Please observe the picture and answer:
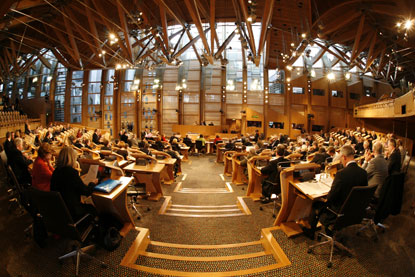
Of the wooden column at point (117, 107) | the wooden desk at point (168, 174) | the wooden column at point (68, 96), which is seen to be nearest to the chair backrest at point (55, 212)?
the wooden desk at point (168, 174)

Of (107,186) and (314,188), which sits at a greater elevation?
(107,186)

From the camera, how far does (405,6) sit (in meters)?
8.95

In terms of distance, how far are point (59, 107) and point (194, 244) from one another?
24260mm

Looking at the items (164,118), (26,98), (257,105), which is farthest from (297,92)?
(26,98)

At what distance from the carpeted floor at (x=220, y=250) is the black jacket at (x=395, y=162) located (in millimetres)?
899

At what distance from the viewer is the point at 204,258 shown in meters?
2.70

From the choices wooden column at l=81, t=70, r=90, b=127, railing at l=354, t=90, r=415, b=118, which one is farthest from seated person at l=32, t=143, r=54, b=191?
wooden column at l=81, t=70, r=90, b=127

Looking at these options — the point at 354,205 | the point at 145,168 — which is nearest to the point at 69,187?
the point at 145,168

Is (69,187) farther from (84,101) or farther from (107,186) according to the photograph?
(84,101)

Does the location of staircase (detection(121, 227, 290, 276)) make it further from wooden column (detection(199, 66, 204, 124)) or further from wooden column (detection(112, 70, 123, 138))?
wooden column (detection(112, 70, 123, 138))

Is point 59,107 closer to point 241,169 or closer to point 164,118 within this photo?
point 164,118

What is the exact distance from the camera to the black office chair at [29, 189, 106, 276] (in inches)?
84.9

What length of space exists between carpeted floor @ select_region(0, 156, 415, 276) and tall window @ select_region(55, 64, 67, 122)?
20686 mm

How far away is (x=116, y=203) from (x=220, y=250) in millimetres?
1657
